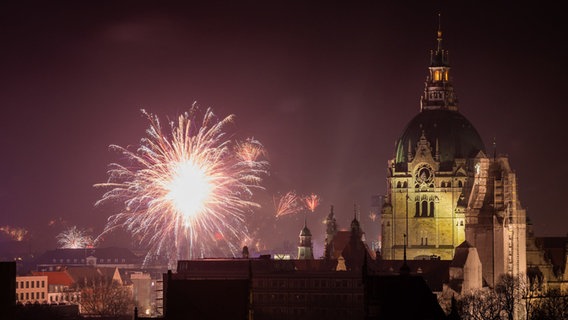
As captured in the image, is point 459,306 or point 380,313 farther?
point 459,306

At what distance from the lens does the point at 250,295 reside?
134625 millimetres

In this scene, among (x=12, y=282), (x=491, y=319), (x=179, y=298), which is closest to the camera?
(x=12, y=282)

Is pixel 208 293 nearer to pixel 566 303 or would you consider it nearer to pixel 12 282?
pixel 12 282

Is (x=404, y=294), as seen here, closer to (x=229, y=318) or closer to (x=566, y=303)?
(x=229, y=318)

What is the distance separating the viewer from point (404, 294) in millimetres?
123875

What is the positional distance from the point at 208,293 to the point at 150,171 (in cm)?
5828

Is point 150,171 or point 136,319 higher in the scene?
point 150,171

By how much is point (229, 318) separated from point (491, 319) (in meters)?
36.9

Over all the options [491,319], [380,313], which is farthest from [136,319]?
[491,319]

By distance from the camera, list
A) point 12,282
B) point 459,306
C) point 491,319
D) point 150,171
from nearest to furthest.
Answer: point 12,282
point 491,319
point 459,306
point 150,171

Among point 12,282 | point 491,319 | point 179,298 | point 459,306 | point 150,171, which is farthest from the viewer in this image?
point 150,171

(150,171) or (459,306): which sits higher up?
(150,171)

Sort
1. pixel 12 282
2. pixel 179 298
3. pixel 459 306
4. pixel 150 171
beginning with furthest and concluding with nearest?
pixel 150 171, pixel 459 306, pixel 179 298, pixel 12 282

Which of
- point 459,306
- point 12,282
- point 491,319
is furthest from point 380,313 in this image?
point 459,306
